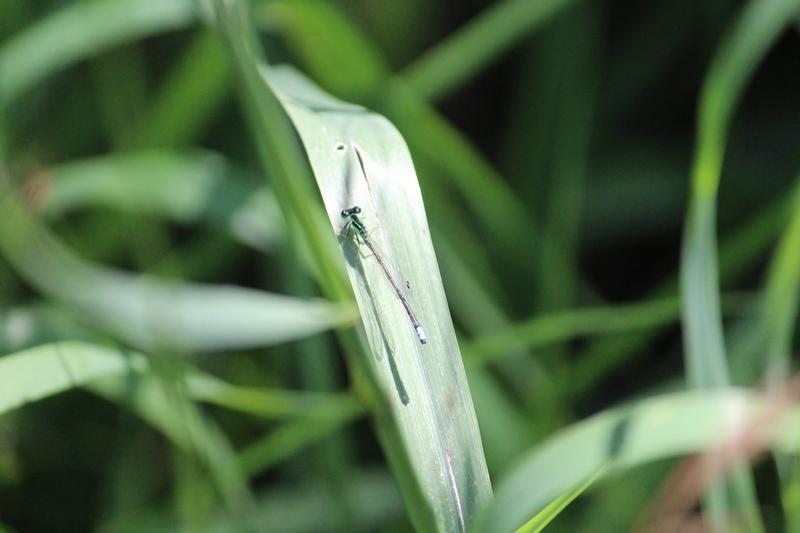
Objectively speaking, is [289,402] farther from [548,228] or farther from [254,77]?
[548,228]

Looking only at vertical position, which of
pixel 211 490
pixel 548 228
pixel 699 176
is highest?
pixel 548 228

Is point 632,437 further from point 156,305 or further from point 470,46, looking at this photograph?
point 470,46

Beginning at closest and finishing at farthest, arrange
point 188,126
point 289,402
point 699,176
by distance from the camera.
Answer: point 699,176, point 289,402, point 188,126

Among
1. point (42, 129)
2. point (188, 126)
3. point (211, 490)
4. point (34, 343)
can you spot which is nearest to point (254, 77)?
point (34, 343)

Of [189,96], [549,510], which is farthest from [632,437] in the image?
[189,96]

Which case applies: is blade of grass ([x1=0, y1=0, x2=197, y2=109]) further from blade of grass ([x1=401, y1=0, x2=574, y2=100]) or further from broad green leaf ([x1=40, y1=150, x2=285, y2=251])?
blade of grass ([x1=401, y1=0, x2=574, y2=100])

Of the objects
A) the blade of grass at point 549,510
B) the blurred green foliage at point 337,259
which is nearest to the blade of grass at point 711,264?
the blurred green foliage at point 337,259

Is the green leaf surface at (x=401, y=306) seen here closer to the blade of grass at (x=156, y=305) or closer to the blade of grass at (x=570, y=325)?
the blade of grass at (x=156, y=305)
